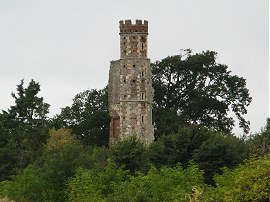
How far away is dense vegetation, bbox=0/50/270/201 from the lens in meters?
42.1

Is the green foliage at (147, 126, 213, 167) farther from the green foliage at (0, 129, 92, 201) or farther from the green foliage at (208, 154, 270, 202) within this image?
the green foliage at (208, 154, 270, 202)

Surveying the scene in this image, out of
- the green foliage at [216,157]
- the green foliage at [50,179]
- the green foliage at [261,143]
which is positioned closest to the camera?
the green foliage at [261,143]

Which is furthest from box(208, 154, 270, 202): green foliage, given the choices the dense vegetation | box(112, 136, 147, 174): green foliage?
box(112, 136, 147, 174): green foliage

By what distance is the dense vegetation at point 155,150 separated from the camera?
138ft

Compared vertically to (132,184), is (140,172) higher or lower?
higher

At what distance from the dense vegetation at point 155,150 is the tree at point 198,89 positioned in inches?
3.3

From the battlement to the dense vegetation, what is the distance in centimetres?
666

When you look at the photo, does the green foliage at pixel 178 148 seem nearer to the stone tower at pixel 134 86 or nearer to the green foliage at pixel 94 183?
the green foliage at pixel 94 183

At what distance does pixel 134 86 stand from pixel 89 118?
6605 millimetres

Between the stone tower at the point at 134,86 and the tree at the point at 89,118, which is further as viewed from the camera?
the tree at the point at 89,118

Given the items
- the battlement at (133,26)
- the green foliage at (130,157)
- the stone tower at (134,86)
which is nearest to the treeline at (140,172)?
the green foliage at (130,157)

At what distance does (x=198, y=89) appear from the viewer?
83250 mm

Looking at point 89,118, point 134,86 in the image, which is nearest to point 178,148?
point 134,86

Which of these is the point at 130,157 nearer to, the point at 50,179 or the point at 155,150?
the point at 155,150
